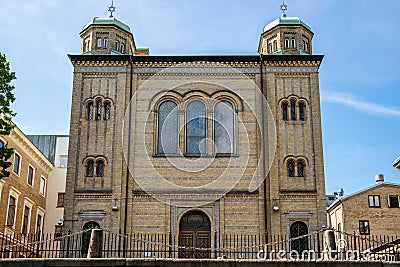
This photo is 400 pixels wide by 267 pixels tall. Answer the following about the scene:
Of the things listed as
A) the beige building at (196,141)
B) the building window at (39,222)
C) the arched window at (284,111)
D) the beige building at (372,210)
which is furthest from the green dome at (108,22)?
the beige building at (372,210)

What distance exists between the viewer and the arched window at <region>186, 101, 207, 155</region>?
28.7 metres

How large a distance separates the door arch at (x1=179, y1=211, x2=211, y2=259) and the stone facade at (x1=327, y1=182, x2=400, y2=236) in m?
16.2

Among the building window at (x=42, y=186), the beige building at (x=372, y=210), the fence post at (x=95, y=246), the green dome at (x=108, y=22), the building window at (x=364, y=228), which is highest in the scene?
the green dome at (x=108, y=22)

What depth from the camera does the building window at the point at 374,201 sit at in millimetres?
40625

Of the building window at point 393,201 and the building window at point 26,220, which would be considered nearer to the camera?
the building window at point 26,220

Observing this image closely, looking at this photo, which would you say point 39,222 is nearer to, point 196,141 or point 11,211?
point 11,211

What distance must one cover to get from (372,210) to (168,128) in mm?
19347

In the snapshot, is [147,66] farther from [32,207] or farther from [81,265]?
[81,265]

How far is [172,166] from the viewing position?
92.5 feet

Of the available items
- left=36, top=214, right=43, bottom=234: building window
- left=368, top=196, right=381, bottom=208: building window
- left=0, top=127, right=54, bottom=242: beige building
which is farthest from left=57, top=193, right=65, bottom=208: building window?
left=368, top=196, right=381, bottom=208: building window

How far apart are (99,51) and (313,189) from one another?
13795mm

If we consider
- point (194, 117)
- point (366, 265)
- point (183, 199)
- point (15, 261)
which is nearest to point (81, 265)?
point (15, 261)

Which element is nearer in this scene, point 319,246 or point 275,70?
point 319,246

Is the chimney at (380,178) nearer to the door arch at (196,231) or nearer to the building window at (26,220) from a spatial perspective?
the door arch at (196,231)
